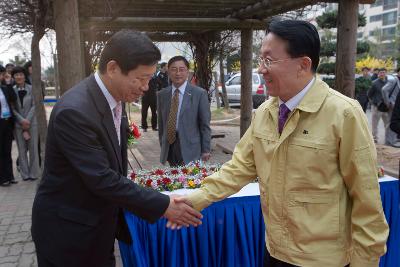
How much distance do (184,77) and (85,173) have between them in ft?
9.96

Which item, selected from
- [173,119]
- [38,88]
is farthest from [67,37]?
[173,119]

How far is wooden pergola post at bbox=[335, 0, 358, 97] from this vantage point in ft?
17.1

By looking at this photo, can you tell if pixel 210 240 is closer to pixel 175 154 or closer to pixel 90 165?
pixel 90 165

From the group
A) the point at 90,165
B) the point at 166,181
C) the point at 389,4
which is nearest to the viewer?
the point at 90,165

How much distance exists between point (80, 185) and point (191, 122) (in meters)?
→ 2.84

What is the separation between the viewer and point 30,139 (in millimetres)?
6992

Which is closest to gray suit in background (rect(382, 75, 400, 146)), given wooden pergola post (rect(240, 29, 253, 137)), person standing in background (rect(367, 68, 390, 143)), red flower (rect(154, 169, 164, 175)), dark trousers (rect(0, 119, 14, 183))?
person standing in background (rect(367, 68, 390, 143))

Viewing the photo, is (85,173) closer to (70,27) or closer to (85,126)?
(85,126)

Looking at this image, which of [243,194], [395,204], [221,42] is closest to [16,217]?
[243,194]

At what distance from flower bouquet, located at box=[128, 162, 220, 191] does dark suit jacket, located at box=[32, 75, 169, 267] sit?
1103mm

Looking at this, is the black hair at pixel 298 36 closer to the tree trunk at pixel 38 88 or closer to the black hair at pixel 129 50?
the black hair at pixel 129 50

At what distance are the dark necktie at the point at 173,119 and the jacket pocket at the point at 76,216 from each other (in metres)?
2.80

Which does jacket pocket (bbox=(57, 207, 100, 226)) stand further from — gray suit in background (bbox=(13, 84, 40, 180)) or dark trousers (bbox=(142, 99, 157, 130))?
dark trousers (bbox=(142, 99, 157, 130))

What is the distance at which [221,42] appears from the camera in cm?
1075
